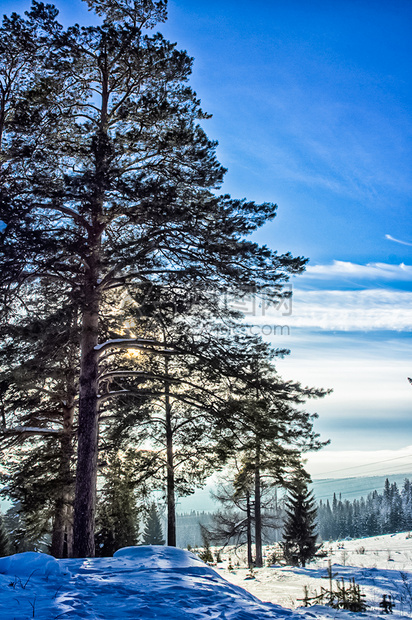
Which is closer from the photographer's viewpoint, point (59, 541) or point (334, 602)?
point (334, 602)

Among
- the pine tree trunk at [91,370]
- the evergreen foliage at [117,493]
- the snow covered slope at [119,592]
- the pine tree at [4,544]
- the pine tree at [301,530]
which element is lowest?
the pine tree at [4,544]

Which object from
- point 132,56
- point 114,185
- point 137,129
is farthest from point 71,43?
point 114,185

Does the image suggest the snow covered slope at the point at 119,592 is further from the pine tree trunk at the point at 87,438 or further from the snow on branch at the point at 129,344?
the snow on branch at the point at 129,344

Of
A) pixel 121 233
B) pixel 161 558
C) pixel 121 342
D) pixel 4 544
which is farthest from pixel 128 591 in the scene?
pixel 4 544

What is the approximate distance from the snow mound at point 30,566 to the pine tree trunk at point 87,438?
13.6ft

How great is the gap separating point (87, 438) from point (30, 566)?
4.72 meters

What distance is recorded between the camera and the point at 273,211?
9.42 meters

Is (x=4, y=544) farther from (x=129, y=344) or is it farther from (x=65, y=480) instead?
(x=129, y=344)

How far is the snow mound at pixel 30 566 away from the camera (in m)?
4.36

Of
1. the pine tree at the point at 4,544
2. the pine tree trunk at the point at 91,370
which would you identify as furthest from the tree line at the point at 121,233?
the pine tree at the point at 4,544

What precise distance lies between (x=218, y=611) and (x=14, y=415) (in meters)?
11.1

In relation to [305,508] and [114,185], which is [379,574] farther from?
[305,508]

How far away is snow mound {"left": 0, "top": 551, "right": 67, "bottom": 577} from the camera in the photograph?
4.36 m

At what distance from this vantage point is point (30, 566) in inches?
176
